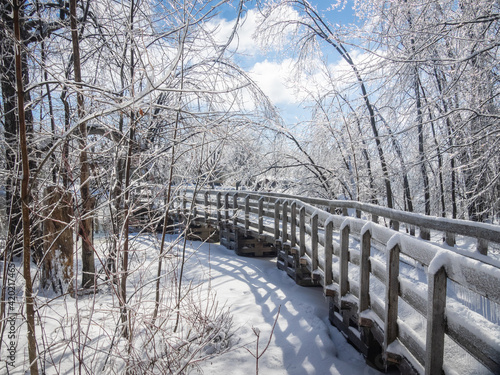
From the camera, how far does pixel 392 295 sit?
120 inches

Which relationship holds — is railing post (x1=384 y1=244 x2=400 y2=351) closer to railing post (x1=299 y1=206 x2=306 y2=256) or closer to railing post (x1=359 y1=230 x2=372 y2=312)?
railing post (x1=359 y1=230 x2=372 y2=312)

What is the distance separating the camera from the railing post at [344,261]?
439 centimetres

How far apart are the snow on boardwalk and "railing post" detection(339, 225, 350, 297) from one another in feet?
2.97

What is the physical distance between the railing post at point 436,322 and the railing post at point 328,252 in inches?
102

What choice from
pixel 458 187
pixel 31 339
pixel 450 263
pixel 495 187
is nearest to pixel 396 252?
pixel 450 263

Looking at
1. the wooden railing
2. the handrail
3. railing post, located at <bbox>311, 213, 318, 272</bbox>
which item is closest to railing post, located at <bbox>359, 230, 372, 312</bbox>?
the wooden railing

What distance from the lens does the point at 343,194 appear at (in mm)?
13586

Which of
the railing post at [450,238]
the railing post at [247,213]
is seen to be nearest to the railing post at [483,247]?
the railing post at [450,238]

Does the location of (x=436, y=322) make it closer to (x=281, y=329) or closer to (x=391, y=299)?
(x=391, y=299)

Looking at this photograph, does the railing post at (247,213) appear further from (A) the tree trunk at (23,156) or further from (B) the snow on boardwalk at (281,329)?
(A) the tree trunk at (23,156)

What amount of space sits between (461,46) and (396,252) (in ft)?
16.5

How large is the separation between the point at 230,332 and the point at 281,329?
31.9 inches

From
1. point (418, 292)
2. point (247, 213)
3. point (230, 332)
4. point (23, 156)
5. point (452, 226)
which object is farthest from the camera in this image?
point (247, 213)

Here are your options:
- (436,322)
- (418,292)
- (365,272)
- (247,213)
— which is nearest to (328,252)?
(365,272)
